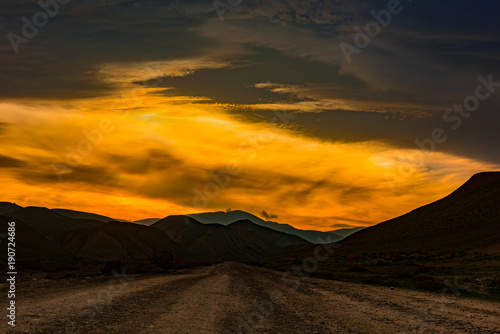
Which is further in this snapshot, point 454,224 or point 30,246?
point 30,246

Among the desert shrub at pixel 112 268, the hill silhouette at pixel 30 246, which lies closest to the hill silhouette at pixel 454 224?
the desert shrub at pixel 112 268

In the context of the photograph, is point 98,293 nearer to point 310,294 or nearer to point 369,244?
point 310,294

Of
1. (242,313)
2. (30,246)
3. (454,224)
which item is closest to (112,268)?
(242,313)

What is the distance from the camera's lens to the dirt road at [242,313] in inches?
474

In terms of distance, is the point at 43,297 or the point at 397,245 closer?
the point at 43,297

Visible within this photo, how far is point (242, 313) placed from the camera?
14719 mm

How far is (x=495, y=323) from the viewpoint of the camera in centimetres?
1345

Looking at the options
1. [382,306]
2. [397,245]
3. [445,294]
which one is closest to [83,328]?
[382,306]

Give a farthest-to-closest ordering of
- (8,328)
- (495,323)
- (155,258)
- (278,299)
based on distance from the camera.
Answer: (155,258), (278,299), (495,323), (8,328)

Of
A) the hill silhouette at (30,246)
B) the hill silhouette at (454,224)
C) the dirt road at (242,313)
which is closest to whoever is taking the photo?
the dirt road at (242,313)

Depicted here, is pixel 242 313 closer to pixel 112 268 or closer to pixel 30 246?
pixel 112 268

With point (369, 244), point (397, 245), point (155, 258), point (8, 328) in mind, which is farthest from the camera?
point (369, 244)

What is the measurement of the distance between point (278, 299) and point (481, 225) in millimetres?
101195

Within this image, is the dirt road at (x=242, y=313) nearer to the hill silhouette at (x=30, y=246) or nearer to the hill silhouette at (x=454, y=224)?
the hill silhouette at (x=454, y=224)
